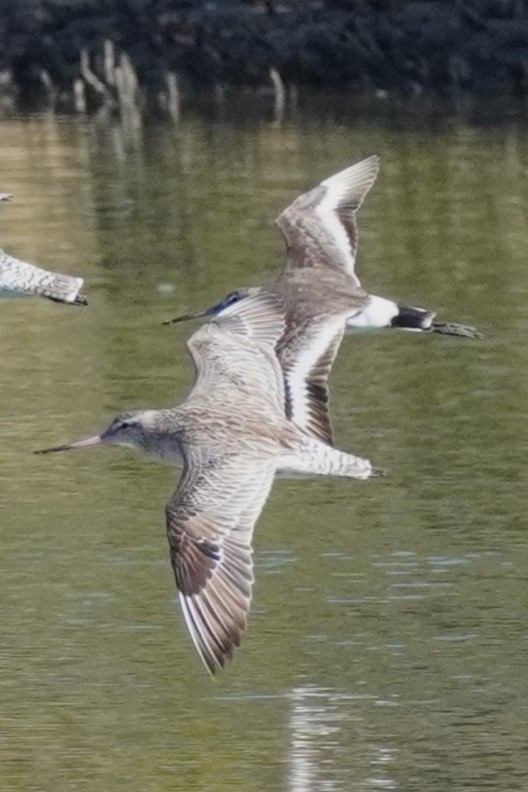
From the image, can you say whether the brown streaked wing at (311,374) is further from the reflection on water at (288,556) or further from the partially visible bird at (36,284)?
the partially visible bird at (36,284)

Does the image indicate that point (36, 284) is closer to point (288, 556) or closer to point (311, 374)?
point (288, 556)

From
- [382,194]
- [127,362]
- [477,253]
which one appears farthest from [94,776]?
[382,194]

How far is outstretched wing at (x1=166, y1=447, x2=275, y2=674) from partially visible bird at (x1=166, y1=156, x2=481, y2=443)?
990 millimetres

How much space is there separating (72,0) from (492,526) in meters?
26.2

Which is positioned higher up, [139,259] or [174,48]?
[139,259]

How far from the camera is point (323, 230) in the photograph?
11.6m

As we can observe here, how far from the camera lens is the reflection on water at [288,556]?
9320 mm

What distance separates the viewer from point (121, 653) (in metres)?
10.3

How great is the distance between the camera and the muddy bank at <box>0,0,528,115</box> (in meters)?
33.7

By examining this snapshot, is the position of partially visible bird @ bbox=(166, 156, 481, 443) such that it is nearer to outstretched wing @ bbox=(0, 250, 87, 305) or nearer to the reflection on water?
outstretched wing @ bbox=(0, 250, 87, 305)

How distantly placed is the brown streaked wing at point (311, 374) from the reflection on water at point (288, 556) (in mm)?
850

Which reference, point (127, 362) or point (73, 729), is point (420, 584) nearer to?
point (73, 729)

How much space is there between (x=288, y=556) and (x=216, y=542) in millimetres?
3179

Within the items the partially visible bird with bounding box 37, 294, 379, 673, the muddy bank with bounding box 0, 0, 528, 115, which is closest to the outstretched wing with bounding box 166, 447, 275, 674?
the partially visible bird with bounding box 37, 294, 379, 673
